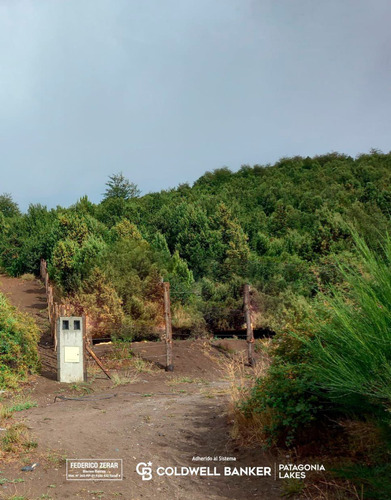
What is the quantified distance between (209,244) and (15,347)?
1801 centimetres

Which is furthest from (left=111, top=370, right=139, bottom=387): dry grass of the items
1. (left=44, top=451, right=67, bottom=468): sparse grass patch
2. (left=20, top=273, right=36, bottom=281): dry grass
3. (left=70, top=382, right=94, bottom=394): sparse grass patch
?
(left=20, top=273, right=36, bottom=281): dry grass

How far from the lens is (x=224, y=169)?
2399 inches

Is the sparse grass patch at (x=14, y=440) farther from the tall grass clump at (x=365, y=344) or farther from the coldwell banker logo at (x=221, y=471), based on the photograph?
the tall grass clump at (x=365, y=344)

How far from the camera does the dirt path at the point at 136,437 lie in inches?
244

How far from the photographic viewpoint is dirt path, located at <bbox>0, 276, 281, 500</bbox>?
6203 millimetres

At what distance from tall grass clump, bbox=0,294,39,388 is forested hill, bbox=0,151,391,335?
4.55 m

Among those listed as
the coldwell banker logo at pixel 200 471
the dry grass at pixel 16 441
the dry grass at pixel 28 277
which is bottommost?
the coldwell banker logo at pixel 200 471

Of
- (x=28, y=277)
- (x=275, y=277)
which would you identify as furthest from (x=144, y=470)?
(x=28, y=277)

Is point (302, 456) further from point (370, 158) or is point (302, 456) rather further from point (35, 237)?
point (370, 158)

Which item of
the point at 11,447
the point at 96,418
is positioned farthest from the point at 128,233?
the point at 11,447

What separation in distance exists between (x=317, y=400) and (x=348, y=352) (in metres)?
1.60

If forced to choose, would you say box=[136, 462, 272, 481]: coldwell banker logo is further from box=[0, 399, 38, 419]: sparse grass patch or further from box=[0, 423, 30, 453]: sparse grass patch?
box=[0, 399, 38, 419]: sparse grass patch

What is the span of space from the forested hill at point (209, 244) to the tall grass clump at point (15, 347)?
179 inches

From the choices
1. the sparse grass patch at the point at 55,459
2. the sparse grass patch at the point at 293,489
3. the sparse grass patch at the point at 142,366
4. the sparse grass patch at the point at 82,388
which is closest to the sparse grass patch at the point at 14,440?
the sparse grass patch at the point at 55,459
